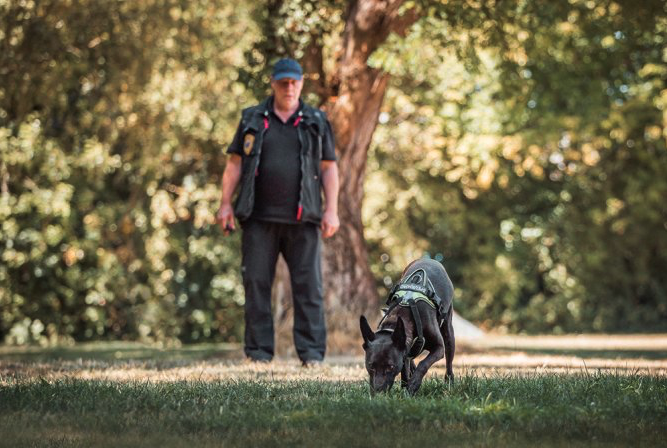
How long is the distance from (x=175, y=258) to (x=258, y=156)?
1537cm

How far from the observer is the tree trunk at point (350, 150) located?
38.8ft

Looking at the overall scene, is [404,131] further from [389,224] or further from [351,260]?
[351,260]

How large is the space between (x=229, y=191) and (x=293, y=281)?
37.3 inches

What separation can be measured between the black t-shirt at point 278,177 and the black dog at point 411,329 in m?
2.31

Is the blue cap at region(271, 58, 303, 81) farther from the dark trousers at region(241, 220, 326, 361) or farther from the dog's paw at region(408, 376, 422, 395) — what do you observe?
the dog's paw at region(408, 376, 422, 395)

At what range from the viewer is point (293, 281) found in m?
8.56

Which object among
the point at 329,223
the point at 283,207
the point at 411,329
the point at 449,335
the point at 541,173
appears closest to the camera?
the point at 411,329

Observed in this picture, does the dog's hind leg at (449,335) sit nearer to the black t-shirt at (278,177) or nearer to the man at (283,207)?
the man at (283,207)

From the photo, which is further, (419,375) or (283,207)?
(283,207)

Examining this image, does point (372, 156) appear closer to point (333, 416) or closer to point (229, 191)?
point (229, 191)

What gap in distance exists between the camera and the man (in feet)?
27.5

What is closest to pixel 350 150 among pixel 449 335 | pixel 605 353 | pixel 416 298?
pixel 605 353

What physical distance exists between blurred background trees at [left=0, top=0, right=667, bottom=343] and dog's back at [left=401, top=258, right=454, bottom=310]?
5.23 metres

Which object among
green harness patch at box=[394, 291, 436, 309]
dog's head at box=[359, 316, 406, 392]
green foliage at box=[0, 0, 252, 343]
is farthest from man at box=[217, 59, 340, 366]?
green foliage at box=[0, 0, 252, 343]
